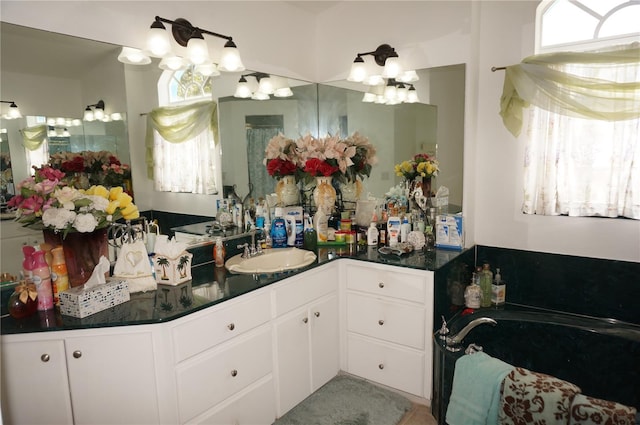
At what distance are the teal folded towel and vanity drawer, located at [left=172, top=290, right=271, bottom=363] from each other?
96 centimetres

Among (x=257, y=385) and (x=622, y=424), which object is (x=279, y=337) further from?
(x=622, y=424)

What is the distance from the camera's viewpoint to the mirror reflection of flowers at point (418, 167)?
2.83 m

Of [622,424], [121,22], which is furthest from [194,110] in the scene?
[622,424]

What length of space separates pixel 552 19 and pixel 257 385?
276 cm

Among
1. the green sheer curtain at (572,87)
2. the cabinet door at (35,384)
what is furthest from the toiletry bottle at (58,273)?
the green sheer curtain at (572,87)

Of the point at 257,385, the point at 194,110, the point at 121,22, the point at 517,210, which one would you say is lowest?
the point at 257,385

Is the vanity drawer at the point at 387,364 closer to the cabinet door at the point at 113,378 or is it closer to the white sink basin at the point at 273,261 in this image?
the white sink basin at the point at 273,261

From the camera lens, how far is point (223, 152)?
105 inches

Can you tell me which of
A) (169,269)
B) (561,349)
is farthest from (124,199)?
(561,349)

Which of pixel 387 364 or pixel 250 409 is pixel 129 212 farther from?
pixel 387 364

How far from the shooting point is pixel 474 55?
2.69 m

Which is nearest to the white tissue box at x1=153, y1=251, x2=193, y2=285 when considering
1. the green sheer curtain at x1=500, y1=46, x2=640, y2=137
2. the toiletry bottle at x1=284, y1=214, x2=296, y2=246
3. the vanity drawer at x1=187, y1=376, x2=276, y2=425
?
the vanity drawer at x1=187, y1=376, x2=276, y2=425

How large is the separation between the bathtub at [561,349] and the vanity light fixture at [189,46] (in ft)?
6.58

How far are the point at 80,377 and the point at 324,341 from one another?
1.33 metres
